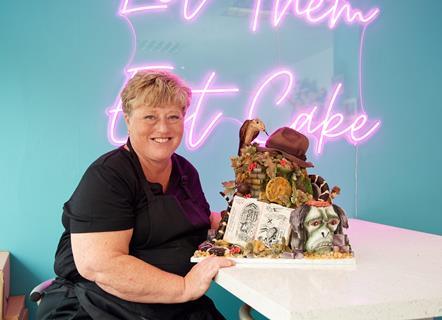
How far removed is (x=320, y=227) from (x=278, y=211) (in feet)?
0.43

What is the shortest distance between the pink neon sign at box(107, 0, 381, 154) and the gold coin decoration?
111 cm

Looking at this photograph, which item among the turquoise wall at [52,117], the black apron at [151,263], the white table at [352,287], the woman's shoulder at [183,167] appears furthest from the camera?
the turquoise wall at [52,117]

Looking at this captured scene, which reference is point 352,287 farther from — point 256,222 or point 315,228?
point 256,222

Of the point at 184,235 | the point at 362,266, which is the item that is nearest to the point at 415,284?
the point at 362,266

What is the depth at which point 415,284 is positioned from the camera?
41.4 inches

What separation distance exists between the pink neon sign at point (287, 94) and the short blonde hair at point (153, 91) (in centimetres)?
88

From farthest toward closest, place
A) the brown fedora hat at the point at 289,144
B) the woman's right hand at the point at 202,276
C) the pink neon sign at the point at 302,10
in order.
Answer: the pink neon sign at the point at 302,10, the brown fedora hat at the point at 289,144, the woman's right hand at the point at 202,276

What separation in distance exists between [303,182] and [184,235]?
0.39 meters

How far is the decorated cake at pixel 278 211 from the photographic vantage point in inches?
49.8

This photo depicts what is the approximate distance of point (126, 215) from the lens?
4.30 feet

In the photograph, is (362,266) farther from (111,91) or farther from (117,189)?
(111,91)

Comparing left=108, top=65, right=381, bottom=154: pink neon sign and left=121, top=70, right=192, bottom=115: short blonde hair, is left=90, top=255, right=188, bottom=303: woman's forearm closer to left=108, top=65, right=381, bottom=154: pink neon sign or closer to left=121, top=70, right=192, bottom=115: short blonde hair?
left=121, top=70, right=192, bottom=115: short blonde hair

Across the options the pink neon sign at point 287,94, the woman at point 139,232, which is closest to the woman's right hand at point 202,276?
the woman at point 139,232

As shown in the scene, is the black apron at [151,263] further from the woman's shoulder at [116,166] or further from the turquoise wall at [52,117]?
the turquoise wall at [52,117]
